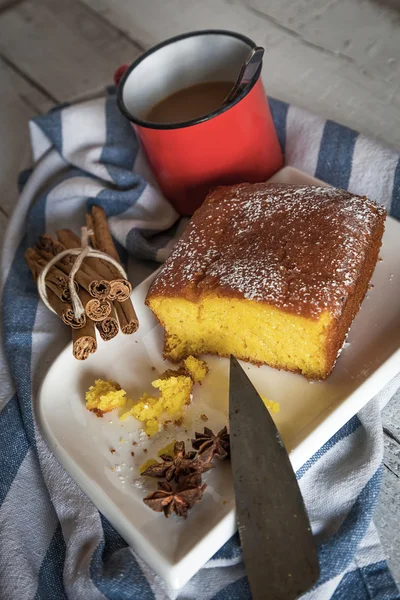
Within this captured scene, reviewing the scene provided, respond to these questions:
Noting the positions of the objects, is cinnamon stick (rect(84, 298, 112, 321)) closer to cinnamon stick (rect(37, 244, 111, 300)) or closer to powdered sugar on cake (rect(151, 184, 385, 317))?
cinnamon stick (rect(37, 244, 111, 300))

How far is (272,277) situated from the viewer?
152cm

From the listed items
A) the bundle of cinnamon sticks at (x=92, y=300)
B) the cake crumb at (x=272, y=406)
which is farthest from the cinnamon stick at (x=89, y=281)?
the cake crumb at (x=272, y=406)

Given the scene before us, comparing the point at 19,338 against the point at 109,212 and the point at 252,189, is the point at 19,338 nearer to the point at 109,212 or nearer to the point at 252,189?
the point at 109,212

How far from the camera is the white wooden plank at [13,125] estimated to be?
2430 millimetres

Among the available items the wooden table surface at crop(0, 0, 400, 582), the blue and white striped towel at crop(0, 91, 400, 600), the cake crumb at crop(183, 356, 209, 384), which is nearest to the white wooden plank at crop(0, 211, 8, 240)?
the wooden table surface at crop(0, 0, 400, 582)

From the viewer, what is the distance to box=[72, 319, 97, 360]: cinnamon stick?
1672 millimetres

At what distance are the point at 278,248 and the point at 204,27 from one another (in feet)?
4.61

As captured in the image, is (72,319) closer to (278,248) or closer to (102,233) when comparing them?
(102,233)

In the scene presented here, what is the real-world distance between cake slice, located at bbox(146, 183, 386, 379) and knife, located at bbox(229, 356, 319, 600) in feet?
0.55

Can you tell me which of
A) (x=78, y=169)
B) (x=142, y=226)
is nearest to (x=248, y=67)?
(x=142, y=226)

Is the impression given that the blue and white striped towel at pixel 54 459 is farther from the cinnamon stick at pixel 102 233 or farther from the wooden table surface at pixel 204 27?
the wooden table surface at pixel 204 27

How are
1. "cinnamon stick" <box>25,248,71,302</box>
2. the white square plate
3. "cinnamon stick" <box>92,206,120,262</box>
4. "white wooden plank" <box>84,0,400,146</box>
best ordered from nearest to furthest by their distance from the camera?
the white square plate, "cinnamon stick" <box>25,248,71,302</box>, "cinnamon stick" <box>92,206,120,262</box>, "white wooden plank" <box>84,0,400,146</box>

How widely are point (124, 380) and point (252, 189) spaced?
0.59m

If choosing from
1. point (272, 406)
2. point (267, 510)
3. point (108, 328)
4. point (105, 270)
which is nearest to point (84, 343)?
point (108, 328)
